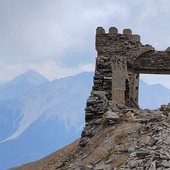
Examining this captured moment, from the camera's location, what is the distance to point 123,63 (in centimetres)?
2255

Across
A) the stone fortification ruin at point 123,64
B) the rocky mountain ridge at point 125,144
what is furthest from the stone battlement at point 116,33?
the rocky mountain ridge at point 125,144

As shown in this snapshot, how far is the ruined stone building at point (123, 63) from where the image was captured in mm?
20656

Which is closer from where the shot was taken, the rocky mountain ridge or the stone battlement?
the rocky mountain ridge

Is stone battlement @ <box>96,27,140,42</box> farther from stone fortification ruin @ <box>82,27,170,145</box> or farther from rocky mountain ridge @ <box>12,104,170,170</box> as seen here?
rocky mountain ridge @ <box>12,104,170,170</box>

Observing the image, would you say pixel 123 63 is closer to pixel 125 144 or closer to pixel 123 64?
pixel 123 64

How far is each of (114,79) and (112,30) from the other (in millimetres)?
6325

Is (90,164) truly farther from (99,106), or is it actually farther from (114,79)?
(114,79)

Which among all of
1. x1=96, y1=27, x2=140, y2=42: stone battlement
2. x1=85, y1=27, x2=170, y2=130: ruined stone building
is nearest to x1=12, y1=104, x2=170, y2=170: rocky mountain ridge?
x1=85, y1=27, x2=170, y2=130: ruined stone building

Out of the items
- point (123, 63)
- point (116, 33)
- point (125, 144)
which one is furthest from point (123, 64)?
point (125, 144)

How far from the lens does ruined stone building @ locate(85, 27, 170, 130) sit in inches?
813

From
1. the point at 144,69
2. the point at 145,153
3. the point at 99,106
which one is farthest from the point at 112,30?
the point at 145,153

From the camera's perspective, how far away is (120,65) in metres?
21.7

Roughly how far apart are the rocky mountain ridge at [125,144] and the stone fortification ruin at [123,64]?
269 cm

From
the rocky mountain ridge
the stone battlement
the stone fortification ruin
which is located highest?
the stone battlement
